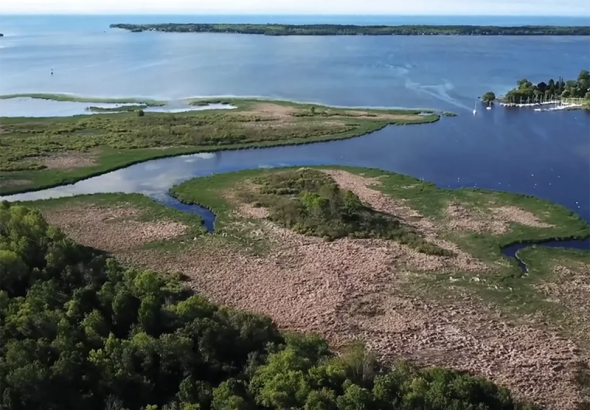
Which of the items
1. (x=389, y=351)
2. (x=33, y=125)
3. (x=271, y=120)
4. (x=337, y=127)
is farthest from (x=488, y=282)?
(x=33, y=125)

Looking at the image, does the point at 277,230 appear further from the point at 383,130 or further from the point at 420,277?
the point at 383,130

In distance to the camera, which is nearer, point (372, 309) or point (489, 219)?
point (372, 309)

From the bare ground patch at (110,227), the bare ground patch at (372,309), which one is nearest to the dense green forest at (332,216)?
the bare ground patch at (372,309)

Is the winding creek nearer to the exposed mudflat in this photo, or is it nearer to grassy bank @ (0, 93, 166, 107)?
the exposed mudflat

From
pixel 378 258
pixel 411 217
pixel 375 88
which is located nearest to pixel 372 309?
pixel 378 258

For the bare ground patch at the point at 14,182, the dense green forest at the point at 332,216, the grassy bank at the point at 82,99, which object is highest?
the grassy bank at the point at 82,99

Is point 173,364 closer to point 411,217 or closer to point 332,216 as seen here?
point 332,216

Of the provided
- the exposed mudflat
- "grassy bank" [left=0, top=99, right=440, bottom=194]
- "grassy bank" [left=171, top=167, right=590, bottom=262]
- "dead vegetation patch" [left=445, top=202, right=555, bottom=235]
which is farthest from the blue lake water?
"dead vegetation patch" [left=445, top=202, right=555, bottom=235]

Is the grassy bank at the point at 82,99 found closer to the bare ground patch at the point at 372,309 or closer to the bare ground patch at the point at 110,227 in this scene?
the bare ground patch at the point at 110,227
